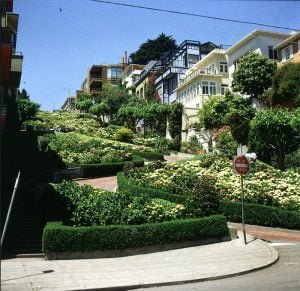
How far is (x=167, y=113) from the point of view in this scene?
5994 centimetres

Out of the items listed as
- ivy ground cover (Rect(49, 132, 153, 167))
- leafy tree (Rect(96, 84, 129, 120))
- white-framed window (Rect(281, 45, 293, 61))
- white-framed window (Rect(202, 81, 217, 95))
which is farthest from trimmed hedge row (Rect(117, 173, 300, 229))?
leafy tree (Rect(96, 84, 129, 120))

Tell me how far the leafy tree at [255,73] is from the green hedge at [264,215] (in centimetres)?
2923

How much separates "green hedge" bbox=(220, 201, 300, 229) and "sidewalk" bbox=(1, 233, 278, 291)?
439 cm

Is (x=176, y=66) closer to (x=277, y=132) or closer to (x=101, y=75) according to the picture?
(x=277, y=132)

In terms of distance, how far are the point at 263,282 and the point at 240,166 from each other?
6.75m

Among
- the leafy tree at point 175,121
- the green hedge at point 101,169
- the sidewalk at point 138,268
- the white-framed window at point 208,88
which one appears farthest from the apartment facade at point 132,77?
the sidewalk at point 138,268

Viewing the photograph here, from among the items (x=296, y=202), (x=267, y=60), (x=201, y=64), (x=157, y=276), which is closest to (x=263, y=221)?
(x=296, y=202)

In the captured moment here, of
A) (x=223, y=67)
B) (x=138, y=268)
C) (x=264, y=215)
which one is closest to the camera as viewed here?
(x=138, y=268)

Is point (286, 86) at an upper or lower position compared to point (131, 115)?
lower

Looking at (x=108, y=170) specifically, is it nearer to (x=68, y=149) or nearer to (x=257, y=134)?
(x=68, y=149)

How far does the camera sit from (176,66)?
73312mm

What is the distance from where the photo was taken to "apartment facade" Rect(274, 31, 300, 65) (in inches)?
1850

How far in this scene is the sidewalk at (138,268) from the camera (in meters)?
11.8

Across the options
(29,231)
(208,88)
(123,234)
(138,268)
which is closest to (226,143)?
(208,88)
